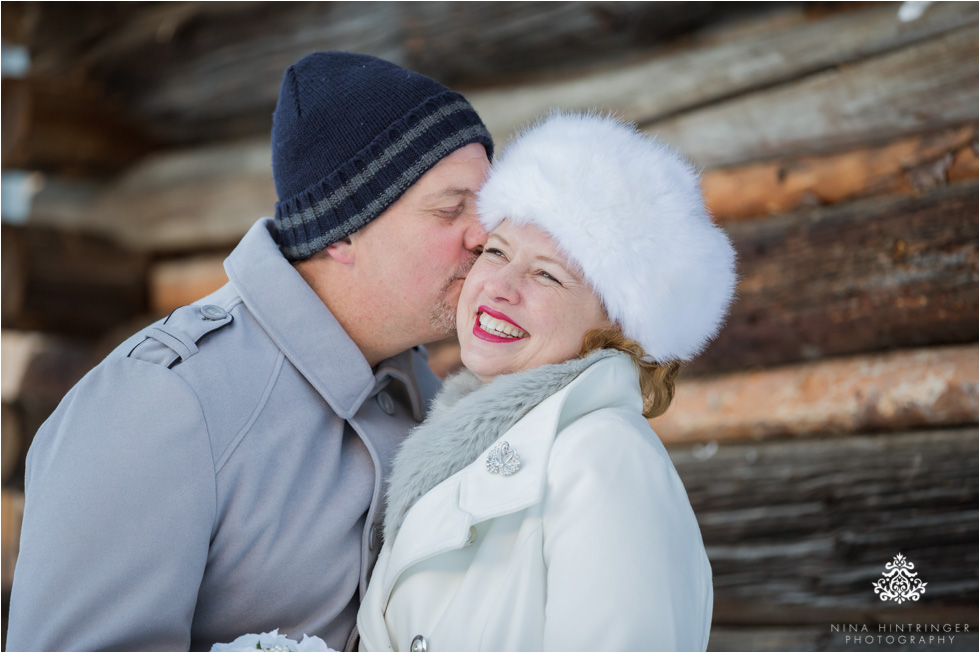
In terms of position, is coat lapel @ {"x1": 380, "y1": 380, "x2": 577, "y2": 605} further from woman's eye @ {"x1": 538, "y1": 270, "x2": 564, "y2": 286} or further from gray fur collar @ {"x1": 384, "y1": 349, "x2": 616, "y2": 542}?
woman's eye @ {"x1": 538, "y1": 270, "x2": 564, "y2": 286}

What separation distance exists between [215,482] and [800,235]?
267 cm

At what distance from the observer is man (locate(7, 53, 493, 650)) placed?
206cm

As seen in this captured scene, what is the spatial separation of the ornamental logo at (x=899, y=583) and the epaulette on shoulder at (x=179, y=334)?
2700 millimetres

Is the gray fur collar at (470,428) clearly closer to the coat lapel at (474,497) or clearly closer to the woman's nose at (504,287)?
the coat lapel at (474,497)

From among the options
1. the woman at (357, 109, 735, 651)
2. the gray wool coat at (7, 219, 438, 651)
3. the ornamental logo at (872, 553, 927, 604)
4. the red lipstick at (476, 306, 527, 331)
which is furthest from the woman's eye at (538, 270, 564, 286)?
the ornamental logo at (872, 553, 927, 604)

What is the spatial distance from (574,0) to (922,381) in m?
2.43

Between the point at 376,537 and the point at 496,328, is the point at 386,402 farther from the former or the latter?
the point at 496,328

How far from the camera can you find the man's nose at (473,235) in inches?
108

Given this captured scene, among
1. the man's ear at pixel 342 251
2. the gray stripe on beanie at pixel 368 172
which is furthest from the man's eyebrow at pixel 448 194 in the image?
the man's ear at pixel 342 251

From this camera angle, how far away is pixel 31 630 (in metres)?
2.03

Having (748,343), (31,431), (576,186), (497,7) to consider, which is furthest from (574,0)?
(31,431)

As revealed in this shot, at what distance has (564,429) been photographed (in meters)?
2.12

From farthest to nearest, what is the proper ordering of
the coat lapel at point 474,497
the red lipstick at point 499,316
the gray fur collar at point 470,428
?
the red lipstick at point 499,316, the gray fur collar at point 470,428, the coat lapel at point 474,497

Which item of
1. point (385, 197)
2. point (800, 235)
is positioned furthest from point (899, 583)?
point (385, 197)
